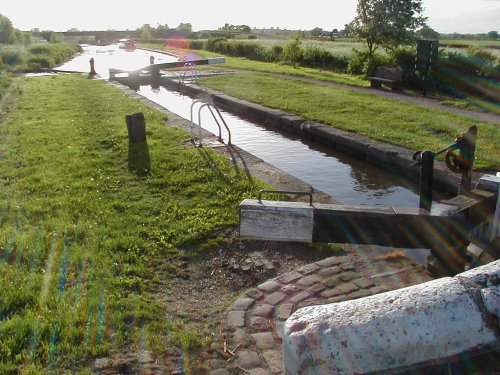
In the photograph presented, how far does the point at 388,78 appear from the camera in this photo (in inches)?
667

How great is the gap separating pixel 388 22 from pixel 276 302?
19.1 meters

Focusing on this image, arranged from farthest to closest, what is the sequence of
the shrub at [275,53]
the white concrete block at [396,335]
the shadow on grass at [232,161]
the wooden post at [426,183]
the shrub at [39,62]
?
the shrub at [275,53] → the shrub at [39,62] → the shadow on grass at [232,161] → the wooden post at [426,183] → the white concrete block at [396,335]

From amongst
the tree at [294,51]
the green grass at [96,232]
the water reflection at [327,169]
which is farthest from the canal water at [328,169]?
the tree at [294,51]

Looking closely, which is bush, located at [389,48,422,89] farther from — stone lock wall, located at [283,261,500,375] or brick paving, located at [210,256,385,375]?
stone lock wall, located at [283,261,500,375]

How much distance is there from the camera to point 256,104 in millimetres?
13484

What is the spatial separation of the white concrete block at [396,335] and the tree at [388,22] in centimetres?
1955

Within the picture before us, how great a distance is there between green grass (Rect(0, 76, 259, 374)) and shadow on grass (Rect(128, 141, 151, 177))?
16mm

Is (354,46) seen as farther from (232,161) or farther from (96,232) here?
(96,232)

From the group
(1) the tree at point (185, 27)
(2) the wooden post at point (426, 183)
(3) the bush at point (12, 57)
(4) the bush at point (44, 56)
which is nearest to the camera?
(2) the wooden post at point (426, 183)

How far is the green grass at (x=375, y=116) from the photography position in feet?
28.3

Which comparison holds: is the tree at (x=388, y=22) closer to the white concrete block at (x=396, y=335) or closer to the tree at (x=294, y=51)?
the tree at (x=294, y=51)

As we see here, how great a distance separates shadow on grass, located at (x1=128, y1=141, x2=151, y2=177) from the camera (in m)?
7.02

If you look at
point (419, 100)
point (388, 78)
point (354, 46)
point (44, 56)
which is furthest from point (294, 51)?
point (44, 56)

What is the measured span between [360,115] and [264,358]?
29.2 ft
